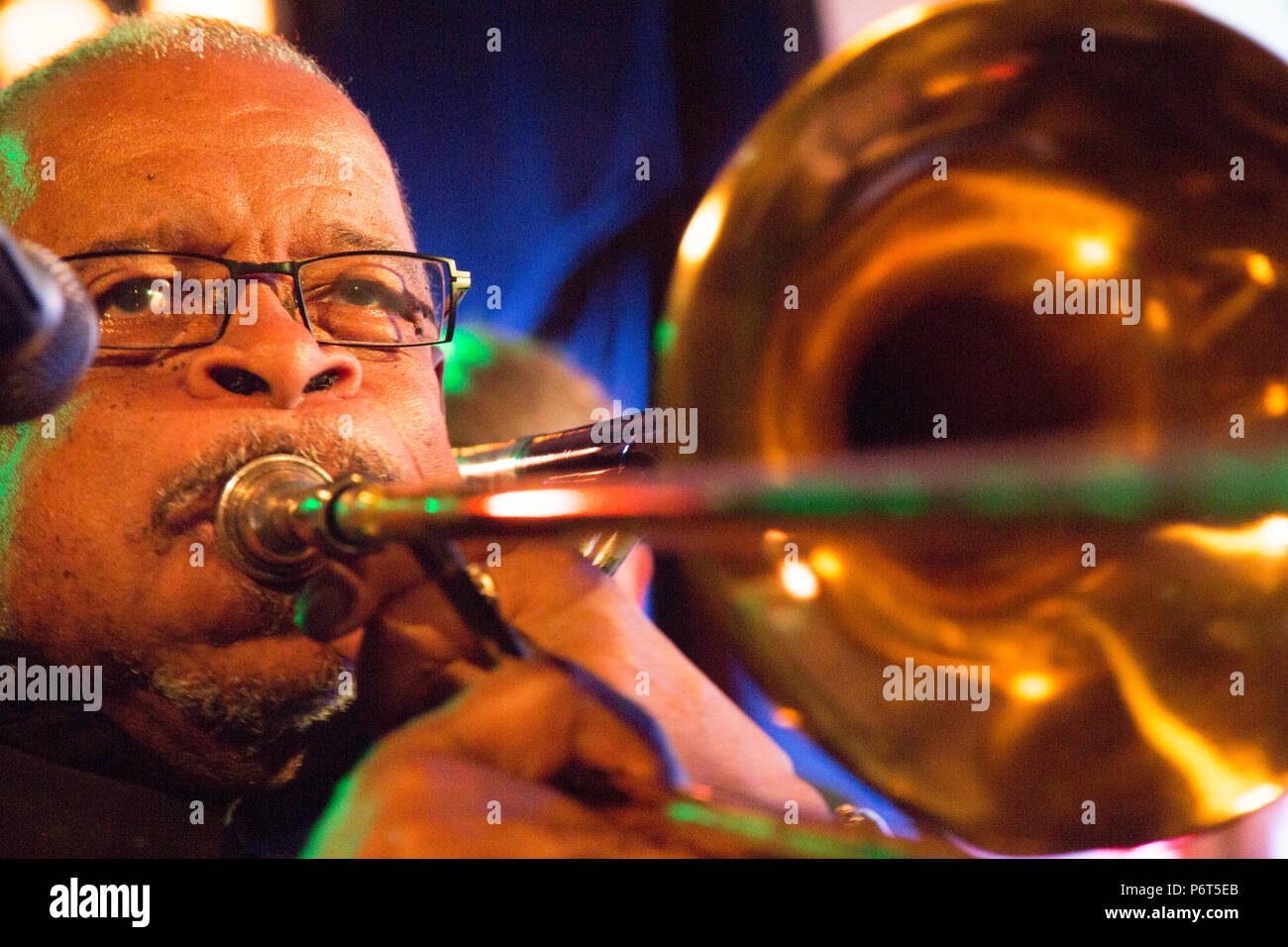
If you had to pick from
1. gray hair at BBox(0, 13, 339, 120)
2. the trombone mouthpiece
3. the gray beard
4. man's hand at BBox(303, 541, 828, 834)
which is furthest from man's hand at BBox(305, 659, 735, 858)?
gray hair at BBox(0, 13, 339, 120)

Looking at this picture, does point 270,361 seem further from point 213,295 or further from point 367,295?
point 367,295

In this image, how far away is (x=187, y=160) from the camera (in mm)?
1405

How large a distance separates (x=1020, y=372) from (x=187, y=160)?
125 centimetres

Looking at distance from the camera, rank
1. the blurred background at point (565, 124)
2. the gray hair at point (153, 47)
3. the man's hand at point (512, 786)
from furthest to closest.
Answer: the blurred background at point (565, 124) → the gray hair at point (153, 47) → the man's hand at point (512, 786)

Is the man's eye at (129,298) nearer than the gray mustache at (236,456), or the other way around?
the gray mustache at (236,456)

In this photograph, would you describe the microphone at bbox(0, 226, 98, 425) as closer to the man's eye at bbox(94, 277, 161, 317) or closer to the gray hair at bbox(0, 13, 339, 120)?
the man's eye at bbox(94, 277, 161, 317)

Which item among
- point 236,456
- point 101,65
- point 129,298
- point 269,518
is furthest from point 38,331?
point 101,65

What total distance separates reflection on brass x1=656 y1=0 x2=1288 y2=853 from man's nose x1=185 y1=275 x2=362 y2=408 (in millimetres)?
614

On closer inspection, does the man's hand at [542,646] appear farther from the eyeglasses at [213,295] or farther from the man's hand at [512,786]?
the eyeglasses at [213,295]

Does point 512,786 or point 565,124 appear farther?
point 565,124

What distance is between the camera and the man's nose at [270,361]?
50.6 inches

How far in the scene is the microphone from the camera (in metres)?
0.55

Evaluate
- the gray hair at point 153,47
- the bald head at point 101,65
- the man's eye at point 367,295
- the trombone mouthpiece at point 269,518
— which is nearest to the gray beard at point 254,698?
the trombone mouthpiece at point 269,518
